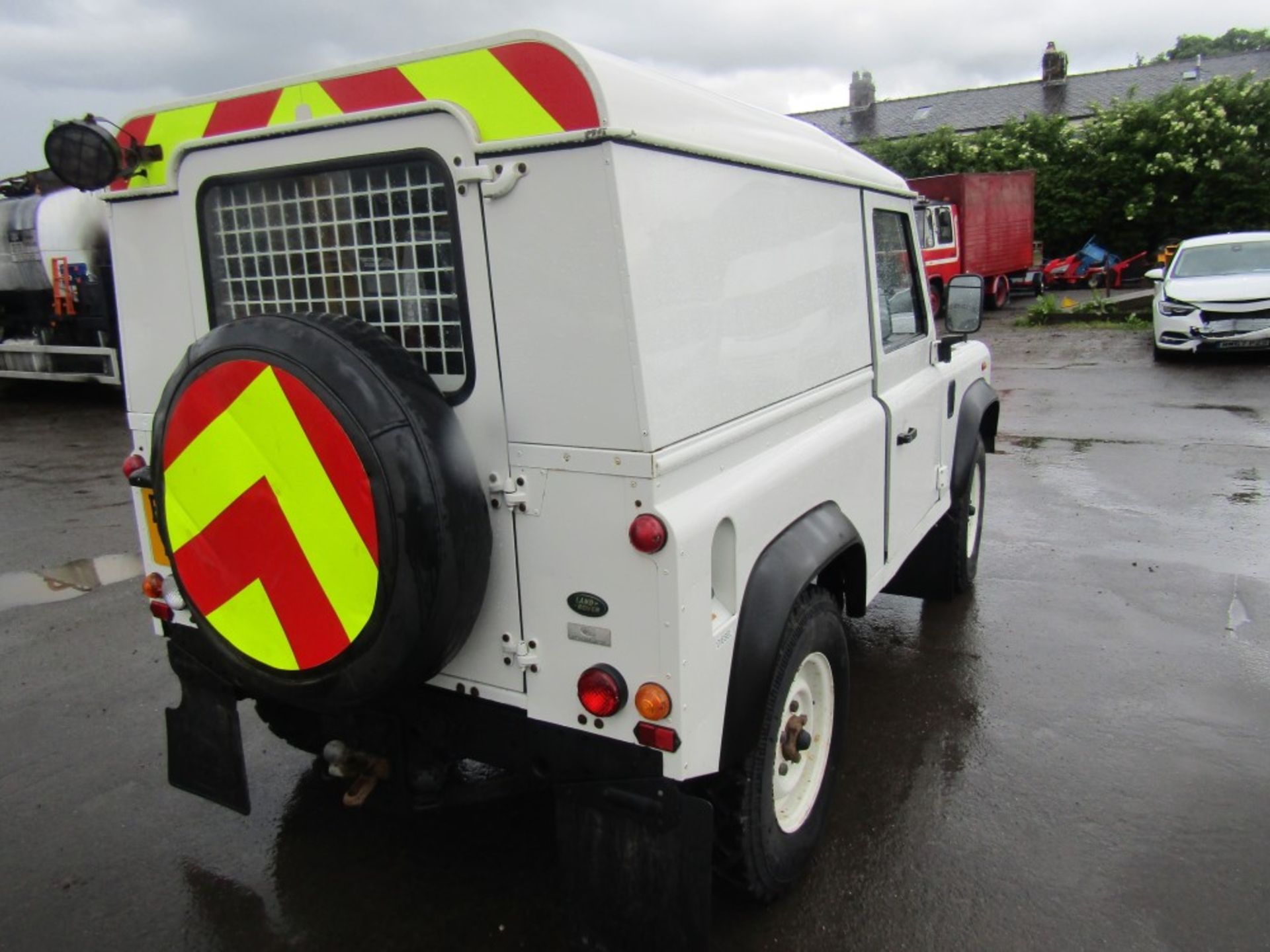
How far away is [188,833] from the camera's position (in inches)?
128

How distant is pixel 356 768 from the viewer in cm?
286

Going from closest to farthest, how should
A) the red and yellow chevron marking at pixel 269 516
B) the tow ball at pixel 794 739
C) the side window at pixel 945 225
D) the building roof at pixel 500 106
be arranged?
1. the building roof at pixel 500 106
2. the red and yellow chevron marking at pixel 269 516
3. the tow ball at pixel 794 739
4. the side window at pixel 945 225

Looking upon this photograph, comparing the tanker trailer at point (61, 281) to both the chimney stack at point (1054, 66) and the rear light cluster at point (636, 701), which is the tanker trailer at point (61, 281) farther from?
the chimney stack at point (1054, 66)

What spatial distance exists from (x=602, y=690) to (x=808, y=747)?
1.01 metres

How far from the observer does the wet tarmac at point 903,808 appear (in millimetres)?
2760

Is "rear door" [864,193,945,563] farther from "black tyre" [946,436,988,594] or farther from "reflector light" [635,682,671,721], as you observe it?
"reflector light" [635,682,671,721]

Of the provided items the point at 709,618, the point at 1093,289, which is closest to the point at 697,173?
the point at 709,618

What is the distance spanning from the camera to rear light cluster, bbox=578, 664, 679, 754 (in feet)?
7.04

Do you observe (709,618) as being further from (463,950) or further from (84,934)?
(84,934)

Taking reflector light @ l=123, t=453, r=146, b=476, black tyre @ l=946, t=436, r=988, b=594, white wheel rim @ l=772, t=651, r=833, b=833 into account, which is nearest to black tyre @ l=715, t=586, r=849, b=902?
white wheel rim @ l=772, t=651, r=833, b=833

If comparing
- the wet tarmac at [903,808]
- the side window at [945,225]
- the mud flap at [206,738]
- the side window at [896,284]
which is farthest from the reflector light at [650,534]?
the side window at [945,225]

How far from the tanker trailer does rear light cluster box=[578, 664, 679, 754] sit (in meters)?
11.1

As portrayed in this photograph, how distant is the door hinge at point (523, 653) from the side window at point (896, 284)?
1.99 metres

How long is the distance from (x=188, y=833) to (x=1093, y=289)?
26.5 metres
